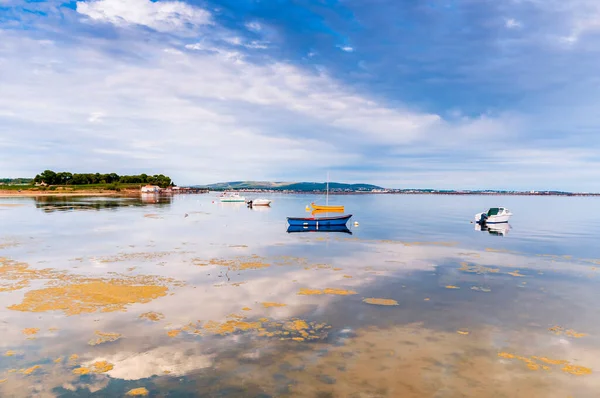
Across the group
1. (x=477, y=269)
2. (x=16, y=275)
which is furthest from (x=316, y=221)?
(x=16, y=275)

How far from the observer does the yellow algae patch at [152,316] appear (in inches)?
684

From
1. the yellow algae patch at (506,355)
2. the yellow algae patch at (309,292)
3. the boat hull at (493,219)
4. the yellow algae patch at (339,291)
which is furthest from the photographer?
the boat hull at (493,219)

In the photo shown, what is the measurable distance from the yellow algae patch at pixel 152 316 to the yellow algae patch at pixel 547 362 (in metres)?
15.0

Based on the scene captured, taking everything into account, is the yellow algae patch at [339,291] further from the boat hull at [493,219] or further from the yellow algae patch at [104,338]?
the boat hull at [493,219]

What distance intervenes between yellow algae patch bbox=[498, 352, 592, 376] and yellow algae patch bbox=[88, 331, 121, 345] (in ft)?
51.1

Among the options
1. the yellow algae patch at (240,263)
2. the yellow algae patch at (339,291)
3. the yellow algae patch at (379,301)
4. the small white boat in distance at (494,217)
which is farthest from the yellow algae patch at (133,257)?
the small white boat in distance at (494,217)

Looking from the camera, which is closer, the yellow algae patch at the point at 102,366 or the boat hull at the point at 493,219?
the yellow algae patch at the point at 102,366

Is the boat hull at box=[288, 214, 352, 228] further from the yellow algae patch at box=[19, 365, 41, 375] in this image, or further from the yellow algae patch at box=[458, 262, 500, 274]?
the yellow algae patch at box=[19, 365, 41, 375]

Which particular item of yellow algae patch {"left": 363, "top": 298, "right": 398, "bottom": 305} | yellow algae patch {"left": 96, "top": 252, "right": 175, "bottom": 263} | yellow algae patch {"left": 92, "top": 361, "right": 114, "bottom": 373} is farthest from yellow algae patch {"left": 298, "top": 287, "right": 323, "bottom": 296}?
yellow algae patch {"left": 96, "top": 252, "right": 175, "bottom": 263}

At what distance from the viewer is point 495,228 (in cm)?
6462

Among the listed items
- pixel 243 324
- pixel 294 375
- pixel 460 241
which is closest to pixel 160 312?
pixel 243 324

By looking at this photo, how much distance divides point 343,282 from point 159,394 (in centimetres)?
1604

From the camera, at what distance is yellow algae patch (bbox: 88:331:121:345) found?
1467cm

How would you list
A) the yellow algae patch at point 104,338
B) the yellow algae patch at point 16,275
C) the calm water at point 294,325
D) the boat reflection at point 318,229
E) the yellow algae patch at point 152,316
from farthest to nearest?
the boat reflection at point 318,229, the yellow algae patch at point 16,275, the yellow algae patch at point 152,316, the yellow algae patch at point 104,338, the calm water at point 294,325
